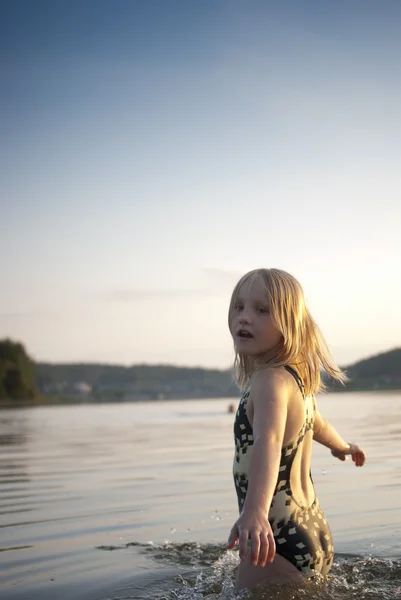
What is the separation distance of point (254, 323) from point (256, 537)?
3.67ft

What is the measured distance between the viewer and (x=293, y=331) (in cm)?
407

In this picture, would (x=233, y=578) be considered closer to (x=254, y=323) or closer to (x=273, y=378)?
(x=273, y=378)

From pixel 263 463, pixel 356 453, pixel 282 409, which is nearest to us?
pixel 263 463

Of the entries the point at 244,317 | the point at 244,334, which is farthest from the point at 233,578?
the point at 244,317

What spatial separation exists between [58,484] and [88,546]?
164 inches

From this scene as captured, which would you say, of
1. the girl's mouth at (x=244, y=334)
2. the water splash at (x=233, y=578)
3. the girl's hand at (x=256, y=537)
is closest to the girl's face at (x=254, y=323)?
the girl's mouth at (x=244, y=334)

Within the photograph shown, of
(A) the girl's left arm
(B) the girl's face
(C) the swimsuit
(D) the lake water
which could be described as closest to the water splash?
(D) the lake water

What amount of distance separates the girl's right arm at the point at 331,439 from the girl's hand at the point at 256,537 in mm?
1080

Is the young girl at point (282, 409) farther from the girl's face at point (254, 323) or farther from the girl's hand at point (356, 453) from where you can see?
the girl's hand at point (356, 453)

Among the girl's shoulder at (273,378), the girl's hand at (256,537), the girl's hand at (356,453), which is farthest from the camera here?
the girl's hand at (356,453)

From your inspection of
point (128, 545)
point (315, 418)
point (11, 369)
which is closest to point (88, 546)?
point (128, 545)

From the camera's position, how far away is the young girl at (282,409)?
3.88 metres

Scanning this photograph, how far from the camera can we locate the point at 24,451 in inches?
659

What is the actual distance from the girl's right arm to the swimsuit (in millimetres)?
427
